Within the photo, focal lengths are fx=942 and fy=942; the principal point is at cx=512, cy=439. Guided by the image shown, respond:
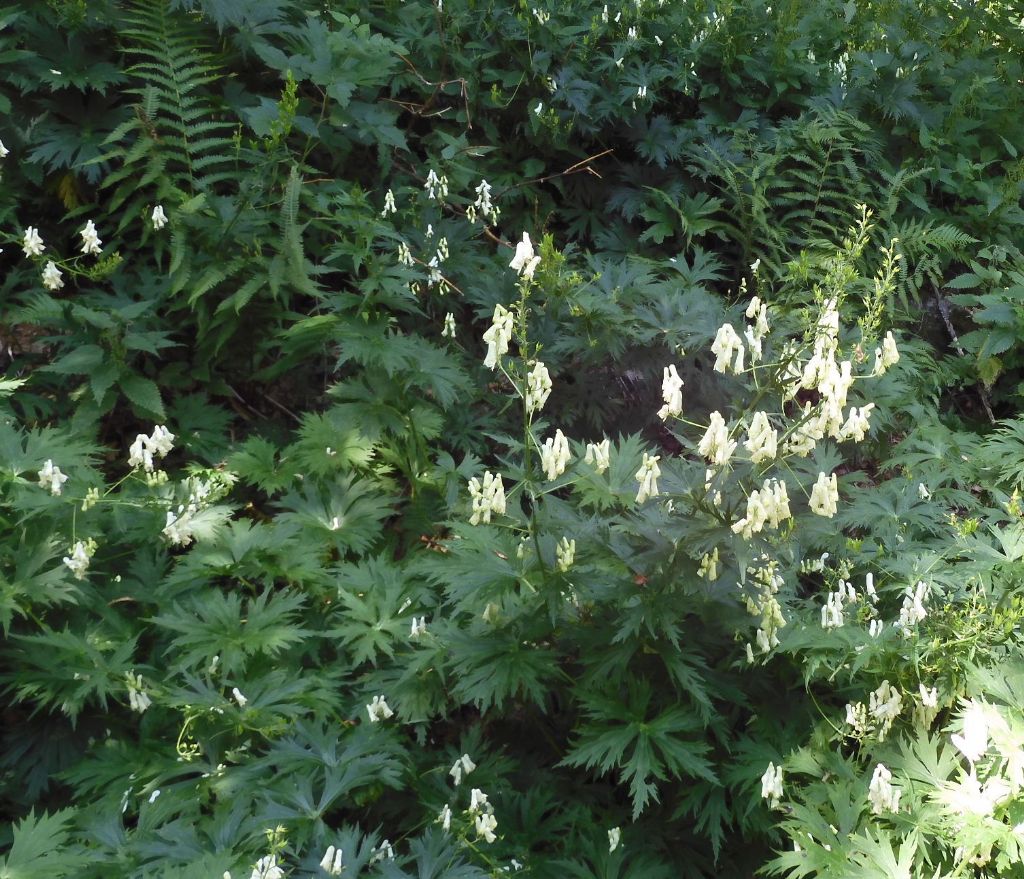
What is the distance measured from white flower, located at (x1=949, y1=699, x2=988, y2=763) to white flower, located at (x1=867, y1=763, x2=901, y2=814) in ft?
0.55

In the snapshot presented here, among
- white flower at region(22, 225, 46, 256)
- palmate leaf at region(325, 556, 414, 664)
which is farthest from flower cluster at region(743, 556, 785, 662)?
white flower at region(22, 225, 46, 256)

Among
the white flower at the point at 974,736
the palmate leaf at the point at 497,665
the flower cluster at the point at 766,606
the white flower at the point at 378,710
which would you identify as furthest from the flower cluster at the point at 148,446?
the white flower at the point at 974,736

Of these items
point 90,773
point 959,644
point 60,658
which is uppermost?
point 959,644

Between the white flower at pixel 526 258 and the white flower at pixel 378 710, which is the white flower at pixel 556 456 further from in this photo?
the white flower at pixel 378 710

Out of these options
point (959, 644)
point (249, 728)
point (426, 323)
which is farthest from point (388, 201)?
point (959, 644)

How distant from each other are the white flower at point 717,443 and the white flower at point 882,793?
78 centimetres

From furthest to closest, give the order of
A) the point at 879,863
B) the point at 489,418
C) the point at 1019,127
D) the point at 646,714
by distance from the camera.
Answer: the point at 1019,127
the point at 489,418
the point at 646,714
the point at 879,863

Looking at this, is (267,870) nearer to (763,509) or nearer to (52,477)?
(763,509)

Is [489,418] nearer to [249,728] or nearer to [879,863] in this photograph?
[249,728]

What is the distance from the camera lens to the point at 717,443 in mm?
1961

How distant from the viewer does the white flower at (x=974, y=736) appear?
6.46 feet

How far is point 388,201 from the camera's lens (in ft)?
13.0

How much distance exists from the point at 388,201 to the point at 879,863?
3.02 meters

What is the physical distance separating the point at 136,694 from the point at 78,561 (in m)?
0.42
